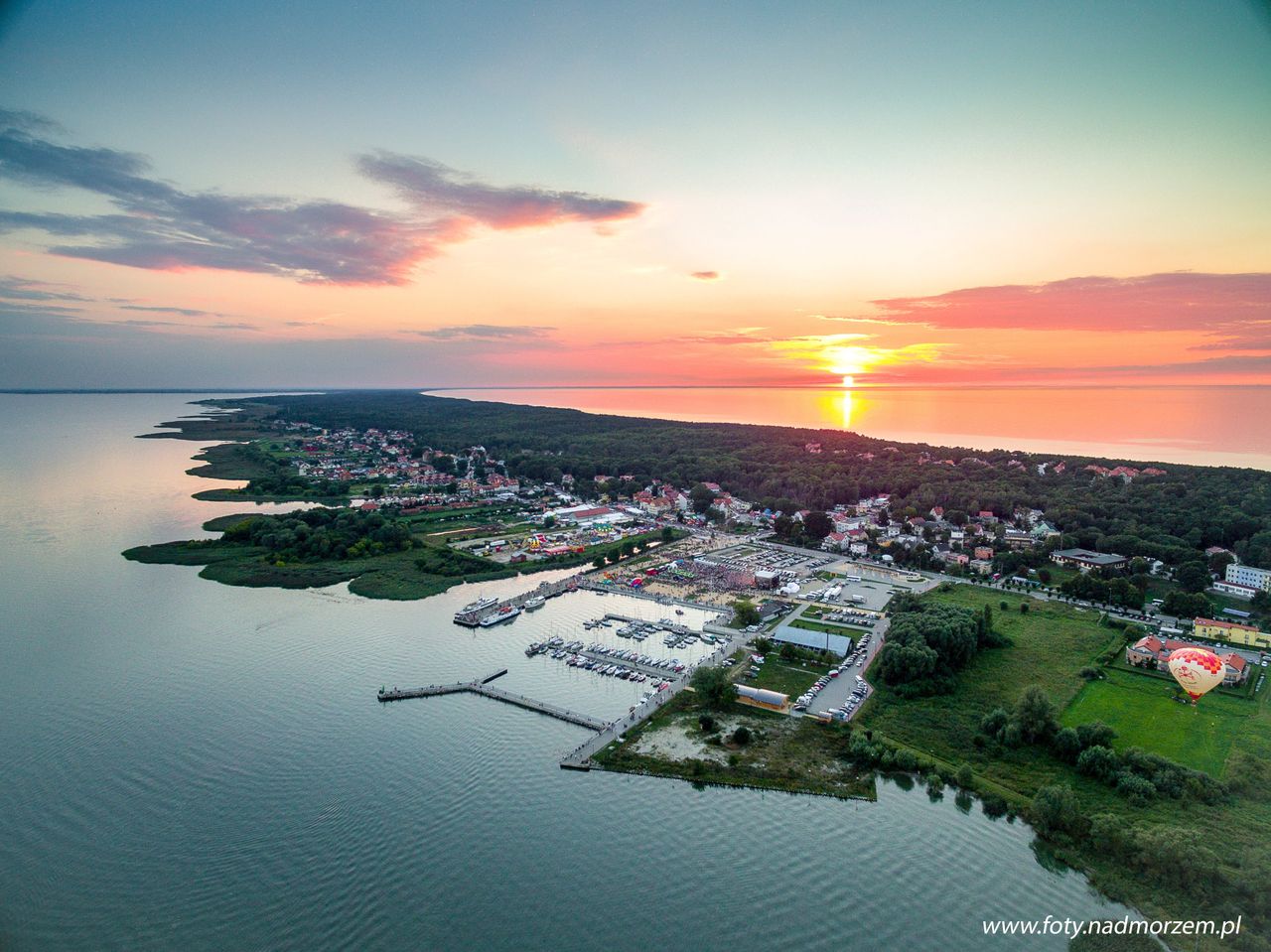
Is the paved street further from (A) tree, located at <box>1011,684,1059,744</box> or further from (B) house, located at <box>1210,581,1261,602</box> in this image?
(B) house, located at <box>1210,581,1261,602</box>

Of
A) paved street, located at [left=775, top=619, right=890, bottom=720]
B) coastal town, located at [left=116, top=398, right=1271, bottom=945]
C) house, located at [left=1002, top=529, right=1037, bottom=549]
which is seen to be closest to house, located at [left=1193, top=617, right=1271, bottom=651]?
coastal town, located at [left=116, top=398, right=1271, bottom=945]

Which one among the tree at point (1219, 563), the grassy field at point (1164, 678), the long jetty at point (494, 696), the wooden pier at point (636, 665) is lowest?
the grassy field at point (1164, 678)

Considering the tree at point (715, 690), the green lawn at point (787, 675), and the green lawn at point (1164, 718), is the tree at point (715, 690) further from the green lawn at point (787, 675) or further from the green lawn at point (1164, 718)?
the green lawn at point (1164, 718)

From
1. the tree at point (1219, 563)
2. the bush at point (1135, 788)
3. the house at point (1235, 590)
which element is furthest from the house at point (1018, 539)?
the bush at point (1135, 788)

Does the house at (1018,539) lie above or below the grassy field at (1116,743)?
above

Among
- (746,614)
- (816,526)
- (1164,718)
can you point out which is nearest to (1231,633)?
(1164,718)

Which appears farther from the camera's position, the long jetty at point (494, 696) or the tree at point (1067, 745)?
the long jetty at point (494, 696)
